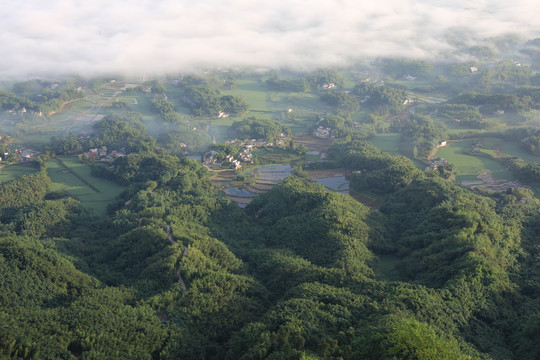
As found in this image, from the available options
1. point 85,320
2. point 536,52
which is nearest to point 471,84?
point 536,52

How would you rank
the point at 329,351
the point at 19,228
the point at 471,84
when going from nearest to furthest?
the point at 329,351 < the point at 19,228 < the point at 471,84

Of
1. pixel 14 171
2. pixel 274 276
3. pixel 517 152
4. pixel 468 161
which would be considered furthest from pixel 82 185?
pixel 517 152

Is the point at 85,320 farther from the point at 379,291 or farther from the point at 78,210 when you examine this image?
the point at 78,210

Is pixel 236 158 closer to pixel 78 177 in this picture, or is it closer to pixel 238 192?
pixel 238 192

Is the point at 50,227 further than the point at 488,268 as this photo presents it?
Yes

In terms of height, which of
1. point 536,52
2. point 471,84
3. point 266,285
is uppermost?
point 536,52

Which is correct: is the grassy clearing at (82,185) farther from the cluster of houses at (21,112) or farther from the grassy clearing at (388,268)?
the grassy clearing at (388,268)

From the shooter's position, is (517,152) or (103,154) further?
(103,154)
